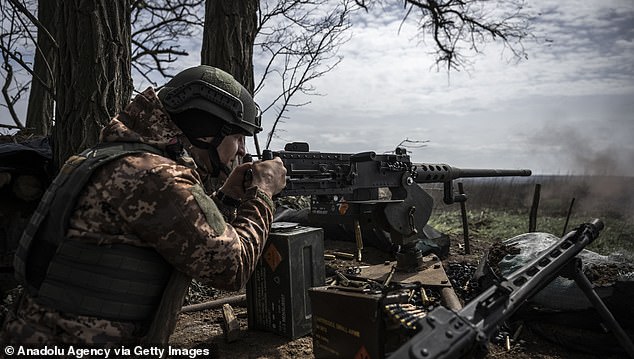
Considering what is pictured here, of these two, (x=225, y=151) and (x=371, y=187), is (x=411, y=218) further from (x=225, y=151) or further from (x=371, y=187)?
(x=225, y=151)

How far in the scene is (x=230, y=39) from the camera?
6.60m

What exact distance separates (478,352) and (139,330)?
6.05 ft

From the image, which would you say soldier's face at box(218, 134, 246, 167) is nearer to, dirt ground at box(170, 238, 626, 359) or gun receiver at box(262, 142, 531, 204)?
gun receiver at box(262, 142, 531, 204)

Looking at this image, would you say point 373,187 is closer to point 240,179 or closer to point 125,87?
point 240,179

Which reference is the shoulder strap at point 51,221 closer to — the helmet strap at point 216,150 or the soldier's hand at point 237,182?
the helmet strap at point 216,150

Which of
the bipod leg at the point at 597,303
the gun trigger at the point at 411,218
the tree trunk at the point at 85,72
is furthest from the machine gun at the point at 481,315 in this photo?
the tree trunk at the point at 85,72

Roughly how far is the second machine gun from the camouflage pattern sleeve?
1144 mm

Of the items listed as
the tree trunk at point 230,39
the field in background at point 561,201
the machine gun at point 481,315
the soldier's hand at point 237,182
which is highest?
the tree trunk at point 230,39

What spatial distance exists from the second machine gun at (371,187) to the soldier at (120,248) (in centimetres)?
119

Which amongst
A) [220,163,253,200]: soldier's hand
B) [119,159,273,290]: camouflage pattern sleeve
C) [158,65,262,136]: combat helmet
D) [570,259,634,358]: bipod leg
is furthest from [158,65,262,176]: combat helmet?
[570,259,634,358]: bipod leg

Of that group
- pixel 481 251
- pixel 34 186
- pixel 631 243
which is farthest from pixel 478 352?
pixel 631 243

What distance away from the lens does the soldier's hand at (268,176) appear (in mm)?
2963

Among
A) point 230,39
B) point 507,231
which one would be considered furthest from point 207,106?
point 507,231

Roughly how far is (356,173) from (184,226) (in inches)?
113
